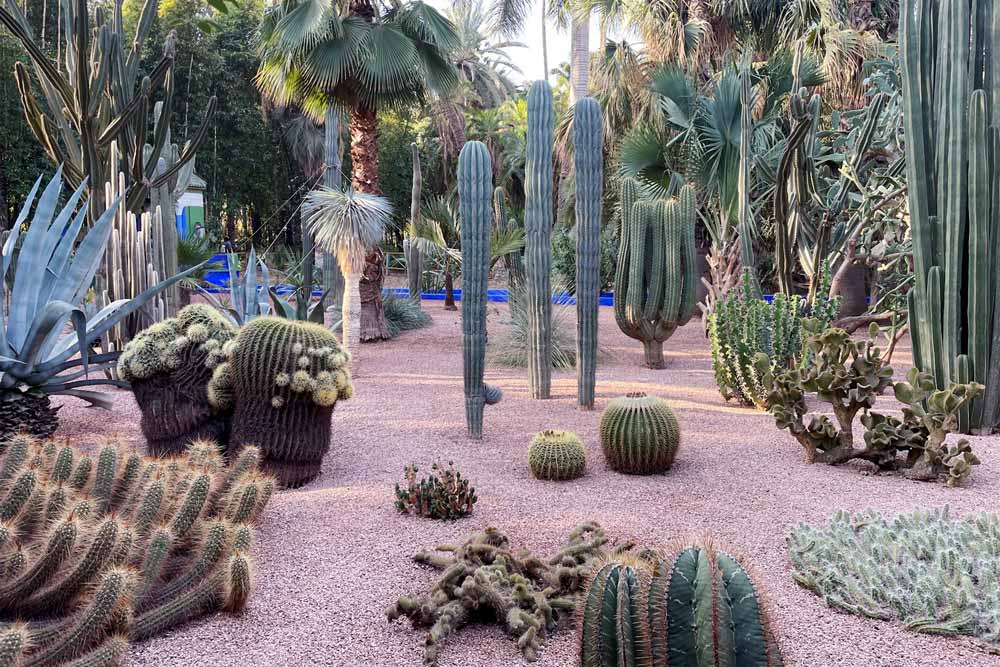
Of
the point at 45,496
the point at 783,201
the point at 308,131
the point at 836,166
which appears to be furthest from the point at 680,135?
the point at 308,131

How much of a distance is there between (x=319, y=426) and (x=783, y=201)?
4.92 metres

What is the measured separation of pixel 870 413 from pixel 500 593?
3377 millimetres

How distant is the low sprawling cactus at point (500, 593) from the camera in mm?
3148

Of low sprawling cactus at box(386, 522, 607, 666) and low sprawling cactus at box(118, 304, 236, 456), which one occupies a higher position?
low sprawling cactus at box(118, 304, 236, 456)

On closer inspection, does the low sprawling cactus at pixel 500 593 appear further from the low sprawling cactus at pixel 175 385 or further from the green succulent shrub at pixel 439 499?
the low sprawling cactus at pixel 175 385

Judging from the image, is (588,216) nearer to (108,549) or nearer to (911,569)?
(911,569)

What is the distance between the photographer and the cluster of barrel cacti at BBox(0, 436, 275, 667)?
275 centimetres

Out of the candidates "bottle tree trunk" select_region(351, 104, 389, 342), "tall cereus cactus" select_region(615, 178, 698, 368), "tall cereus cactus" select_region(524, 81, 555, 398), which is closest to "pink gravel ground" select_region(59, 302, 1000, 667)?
"tall cereus cactus" select_region(524, 81, 555, 398)

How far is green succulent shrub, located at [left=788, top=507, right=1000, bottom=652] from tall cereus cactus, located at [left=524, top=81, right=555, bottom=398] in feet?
13.1

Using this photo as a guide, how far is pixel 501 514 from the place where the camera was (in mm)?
4496

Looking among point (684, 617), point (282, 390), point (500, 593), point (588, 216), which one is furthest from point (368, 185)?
point (684, 617)

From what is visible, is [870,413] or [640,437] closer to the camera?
[640,437]

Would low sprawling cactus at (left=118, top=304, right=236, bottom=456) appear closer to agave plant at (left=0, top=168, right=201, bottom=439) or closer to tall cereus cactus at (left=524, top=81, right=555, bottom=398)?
agave plant at (left=0, top=168, right=201, bottom=439)

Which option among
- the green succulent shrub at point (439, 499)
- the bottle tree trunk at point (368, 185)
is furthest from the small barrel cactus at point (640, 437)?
the bottle tree trunk at point (368, 185)
